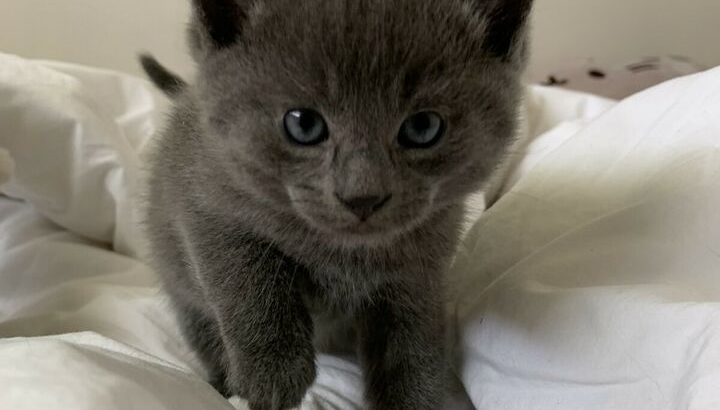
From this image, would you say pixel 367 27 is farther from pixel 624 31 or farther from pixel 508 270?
pixel 624 31

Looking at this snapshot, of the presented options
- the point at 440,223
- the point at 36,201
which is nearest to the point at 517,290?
the point at 440,223

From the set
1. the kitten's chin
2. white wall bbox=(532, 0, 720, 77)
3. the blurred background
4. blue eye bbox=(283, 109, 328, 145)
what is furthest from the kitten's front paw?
white wall bbox=(532, 0, 720, 77)

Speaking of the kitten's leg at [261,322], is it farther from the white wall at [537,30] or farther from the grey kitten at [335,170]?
the white wall at [537,30]

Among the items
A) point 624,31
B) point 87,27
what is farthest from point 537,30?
point 87,27

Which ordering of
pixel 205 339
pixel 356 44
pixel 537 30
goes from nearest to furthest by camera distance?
1. pixel 356 44
2. pixel 205 339
3. pixel 537 30

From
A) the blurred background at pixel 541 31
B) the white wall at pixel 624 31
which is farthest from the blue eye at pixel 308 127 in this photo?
the white wall at pixel 624 31

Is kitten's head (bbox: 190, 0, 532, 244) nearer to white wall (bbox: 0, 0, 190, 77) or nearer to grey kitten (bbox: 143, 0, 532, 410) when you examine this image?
grey kitten (bbox: 143, 0, 532, 410)
